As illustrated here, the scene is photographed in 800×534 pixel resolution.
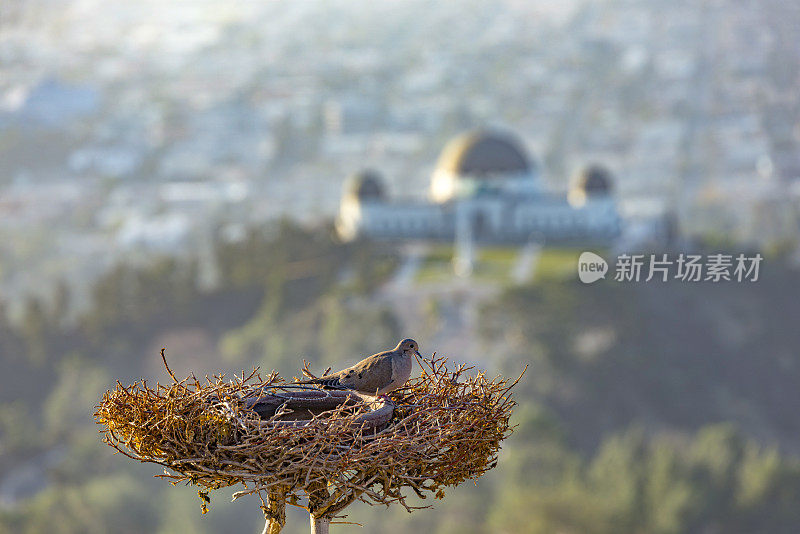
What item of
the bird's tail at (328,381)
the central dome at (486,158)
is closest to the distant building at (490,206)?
the central dome at (486,158)

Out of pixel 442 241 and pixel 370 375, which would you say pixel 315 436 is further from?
pixel 442 241

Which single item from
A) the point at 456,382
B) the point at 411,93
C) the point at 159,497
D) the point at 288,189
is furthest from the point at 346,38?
the point at 456,382

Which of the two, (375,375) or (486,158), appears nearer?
(375,375)

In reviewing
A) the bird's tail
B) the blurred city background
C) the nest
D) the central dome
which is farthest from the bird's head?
the central dome

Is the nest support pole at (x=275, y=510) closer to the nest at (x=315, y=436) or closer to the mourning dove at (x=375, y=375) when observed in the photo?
the nest at (x=315, y=436)

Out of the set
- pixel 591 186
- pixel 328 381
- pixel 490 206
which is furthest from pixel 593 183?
pixel 328 381

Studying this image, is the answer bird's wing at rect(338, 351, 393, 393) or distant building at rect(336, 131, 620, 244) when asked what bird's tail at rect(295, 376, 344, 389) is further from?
distant building at rect(336, 131, 620, 244)

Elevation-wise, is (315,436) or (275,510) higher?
(315,436)
